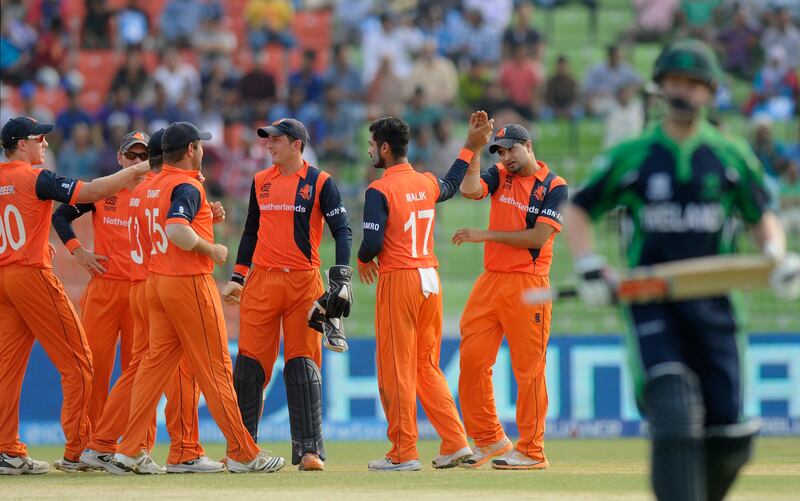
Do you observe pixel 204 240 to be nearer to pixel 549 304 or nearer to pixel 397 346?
pixel 397 346

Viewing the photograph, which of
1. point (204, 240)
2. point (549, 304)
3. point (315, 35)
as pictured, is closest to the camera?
point (204, 240)

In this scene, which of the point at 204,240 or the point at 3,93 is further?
the point at 3,93

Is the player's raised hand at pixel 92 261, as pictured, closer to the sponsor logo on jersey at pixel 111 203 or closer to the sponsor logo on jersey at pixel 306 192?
the sponsor logo on jersey at pixel 111 203

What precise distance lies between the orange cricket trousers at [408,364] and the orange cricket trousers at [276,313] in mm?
530

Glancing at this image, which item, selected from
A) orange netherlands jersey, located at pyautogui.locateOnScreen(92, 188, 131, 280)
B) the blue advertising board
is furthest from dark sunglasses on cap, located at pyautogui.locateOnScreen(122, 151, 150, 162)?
the blue advertising board

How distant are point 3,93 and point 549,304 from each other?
1373 cm

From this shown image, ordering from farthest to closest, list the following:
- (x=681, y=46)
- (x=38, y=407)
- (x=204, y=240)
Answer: (x=38, y=407)
(x=204, y=240)
(x=681, y=46)

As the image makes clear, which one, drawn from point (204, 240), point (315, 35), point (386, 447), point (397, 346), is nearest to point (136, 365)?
point (204, 240)

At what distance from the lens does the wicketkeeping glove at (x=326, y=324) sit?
978 cm

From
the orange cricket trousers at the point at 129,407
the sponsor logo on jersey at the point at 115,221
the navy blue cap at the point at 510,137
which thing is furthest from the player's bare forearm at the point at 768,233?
the sponsor logo on jersey at the point at 115,221

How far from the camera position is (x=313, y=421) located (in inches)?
395

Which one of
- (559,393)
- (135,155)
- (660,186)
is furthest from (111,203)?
(559,393)

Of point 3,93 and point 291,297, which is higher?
point 3,93

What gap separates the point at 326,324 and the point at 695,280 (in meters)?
4.27
